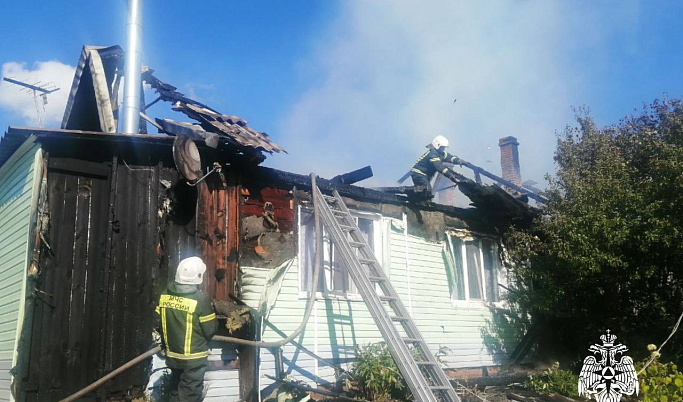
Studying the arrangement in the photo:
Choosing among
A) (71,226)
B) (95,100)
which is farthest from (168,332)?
(95,100)

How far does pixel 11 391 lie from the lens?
6301 mm

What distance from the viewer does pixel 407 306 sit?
386 inches

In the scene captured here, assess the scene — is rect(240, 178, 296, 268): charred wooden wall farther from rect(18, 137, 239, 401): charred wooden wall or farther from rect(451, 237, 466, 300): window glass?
rect(451, 237, 466, 300): window glass

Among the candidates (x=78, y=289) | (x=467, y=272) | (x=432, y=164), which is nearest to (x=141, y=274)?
(x=78, y=289)

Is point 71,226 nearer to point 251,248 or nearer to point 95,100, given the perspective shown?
point 251,248

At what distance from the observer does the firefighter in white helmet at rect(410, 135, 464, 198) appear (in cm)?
1115

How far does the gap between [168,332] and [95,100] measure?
18.9 ft

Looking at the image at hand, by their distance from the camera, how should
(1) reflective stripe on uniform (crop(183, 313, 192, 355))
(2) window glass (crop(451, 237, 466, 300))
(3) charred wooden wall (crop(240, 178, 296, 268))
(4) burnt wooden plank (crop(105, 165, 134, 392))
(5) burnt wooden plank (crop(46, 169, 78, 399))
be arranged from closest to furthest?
(1) reflective stripe on uniform (crop(183, 313, 192, 355)), (5) burnt wooden plank (crop(46, 169, 78, 399)), (4) burnt wooden plank (crop(105, 165, 134, 392)), (3) charred wooden wall (crop(240, 178, 296, 268)), (2) window glass (crop(451, 237, 466, 300))

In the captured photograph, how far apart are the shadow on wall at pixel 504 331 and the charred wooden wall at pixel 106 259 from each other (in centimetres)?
566

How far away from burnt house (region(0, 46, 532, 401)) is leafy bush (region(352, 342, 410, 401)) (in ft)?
2.18

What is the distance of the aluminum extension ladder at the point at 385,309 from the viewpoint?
693 cm

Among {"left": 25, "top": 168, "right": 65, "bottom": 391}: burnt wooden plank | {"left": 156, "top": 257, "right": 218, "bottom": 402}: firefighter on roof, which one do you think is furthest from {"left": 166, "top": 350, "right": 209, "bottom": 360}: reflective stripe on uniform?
{"left": 25, "top": 168, "right": 65, "bottom": 391}: burnt wooden plank

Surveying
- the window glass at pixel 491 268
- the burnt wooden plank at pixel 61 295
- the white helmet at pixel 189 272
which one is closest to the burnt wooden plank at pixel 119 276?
the burnt wooden plank at pixel 61 295

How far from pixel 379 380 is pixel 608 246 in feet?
13.7
